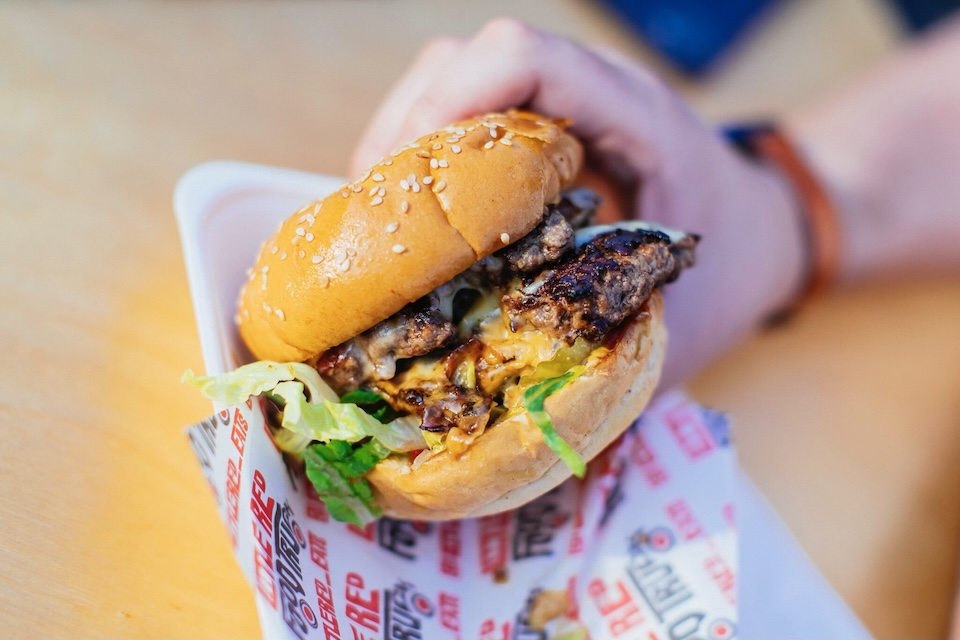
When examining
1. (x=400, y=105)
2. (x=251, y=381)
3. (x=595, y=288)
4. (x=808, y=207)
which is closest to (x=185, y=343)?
(x=251, y=381)

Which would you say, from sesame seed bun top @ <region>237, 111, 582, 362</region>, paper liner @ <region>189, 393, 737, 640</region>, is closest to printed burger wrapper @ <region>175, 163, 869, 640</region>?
paper liner @ <region>189, 393, 737, 640</region>

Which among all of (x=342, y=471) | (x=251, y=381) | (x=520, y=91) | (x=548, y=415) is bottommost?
(x=548, y=415)

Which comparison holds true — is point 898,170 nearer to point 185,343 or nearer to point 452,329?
point 452,329

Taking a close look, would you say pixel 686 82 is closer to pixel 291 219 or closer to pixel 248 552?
pixel 291 219

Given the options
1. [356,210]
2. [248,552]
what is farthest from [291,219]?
[248,552]

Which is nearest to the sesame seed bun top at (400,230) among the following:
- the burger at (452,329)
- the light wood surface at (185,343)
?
the burger at (452,329)

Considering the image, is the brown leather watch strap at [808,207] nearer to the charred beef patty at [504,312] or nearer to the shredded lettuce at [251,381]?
the charred beef patty at [504,312]

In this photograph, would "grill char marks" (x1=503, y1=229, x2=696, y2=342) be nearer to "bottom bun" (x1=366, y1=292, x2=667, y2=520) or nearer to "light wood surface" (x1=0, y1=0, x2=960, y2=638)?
"bottom bun" (x1=366, y1=292, x2=667, y2=520)
